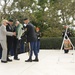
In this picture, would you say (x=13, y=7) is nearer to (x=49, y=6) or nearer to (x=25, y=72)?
(x=49, y=6)

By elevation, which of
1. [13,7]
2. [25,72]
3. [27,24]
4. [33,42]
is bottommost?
[25,72]

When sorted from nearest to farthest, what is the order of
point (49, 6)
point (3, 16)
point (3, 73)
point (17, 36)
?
point (3, 73), point (17, 36), point (3, 16), point (49, 6)

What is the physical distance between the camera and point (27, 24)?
449 inches

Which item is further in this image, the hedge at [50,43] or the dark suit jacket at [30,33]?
the hedge at [50,43]

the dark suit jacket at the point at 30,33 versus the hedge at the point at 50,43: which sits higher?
the dark suit jacket at the point at 30,33

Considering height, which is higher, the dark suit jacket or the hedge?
the dark suit jacket

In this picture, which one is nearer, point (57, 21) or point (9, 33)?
point (9, 33)

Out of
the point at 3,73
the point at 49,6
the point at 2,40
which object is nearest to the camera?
the point at 3,73

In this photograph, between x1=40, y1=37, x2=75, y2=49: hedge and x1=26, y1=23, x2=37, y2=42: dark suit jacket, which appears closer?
x1=26, y1=23, x2=37, y2=42: dark suit jacket

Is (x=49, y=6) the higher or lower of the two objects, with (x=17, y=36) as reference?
higher

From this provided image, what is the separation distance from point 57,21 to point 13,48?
17.4 meters

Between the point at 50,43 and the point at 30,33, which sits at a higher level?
the point at 30,33

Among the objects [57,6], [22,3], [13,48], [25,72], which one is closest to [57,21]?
[57,6]

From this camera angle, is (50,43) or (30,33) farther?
(50,43)
